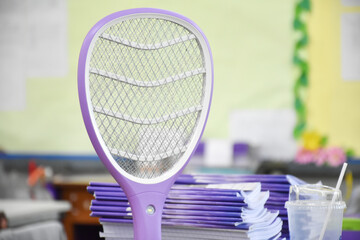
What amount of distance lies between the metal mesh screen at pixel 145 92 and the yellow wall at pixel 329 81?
3.66m

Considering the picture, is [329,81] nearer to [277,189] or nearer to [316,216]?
[277,189]

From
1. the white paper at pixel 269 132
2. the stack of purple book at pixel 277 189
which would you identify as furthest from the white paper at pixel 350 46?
the stack of purple book at pixel 277 189

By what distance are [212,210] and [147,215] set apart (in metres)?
0.11

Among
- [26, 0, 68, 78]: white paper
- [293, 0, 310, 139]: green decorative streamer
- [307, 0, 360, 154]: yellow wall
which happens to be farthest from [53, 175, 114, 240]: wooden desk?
[307, 0, 360, 154]: yellow wall

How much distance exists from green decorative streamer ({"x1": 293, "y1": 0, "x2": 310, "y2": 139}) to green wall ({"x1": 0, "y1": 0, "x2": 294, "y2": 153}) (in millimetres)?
62

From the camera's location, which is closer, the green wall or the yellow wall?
the yellow wall

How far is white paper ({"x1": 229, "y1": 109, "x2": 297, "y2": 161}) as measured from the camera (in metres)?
4.38

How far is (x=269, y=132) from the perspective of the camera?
442 centimetres

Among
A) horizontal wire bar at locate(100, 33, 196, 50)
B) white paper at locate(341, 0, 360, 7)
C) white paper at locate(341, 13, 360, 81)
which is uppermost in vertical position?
white paper at locate(341, 0, 360, 7)

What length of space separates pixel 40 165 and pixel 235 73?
5.75 feet

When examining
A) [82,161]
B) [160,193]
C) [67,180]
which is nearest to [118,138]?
[160,193]

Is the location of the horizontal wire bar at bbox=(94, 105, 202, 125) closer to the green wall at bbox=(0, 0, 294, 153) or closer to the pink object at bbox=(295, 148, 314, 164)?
the pink object at bbox=(295, 148, 314, 164)

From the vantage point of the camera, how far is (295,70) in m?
4.38

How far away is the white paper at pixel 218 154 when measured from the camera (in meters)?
4.05
